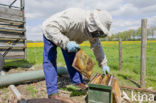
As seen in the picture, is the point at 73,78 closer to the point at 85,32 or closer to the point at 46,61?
the point at 46,61

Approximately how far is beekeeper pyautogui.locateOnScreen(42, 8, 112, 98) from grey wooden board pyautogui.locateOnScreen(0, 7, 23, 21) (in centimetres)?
351

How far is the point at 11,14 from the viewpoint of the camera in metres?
5.87

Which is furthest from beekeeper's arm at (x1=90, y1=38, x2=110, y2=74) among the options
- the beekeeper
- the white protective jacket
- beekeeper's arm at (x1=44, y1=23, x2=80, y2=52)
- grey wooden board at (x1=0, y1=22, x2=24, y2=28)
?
grey wooden board at (x1=0, y1=22, x2=24, y2=28)

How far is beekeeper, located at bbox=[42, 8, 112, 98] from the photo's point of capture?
2.53 m

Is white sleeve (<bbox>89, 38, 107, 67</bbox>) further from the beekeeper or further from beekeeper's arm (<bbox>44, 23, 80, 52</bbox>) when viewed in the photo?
beekeeper's arm (<bbox>44, 23, 80, 52</bbox>)

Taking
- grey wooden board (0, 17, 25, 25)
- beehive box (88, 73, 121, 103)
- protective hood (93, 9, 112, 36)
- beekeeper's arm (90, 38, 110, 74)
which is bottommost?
beehive box (88, 73, 121, 103)

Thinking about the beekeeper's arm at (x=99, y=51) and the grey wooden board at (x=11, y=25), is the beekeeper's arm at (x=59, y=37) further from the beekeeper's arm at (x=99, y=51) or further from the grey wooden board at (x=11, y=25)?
the grey wooden board at (x=11, y=25)

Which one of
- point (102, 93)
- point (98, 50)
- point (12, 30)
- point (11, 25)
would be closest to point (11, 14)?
point (11, 25)

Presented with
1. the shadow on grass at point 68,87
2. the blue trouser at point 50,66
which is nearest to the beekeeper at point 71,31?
the blue trouser at point 50,66

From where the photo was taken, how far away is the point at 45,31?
292 cm

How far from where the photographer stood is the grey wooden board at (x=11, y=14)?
18.6 ft

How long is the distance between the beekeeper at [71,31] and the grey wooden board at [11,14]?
11.5 feet

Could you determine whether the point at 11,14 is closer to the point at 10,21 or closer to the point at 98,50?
the point at 10,21

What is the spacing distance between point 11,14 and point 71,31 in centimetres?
398
